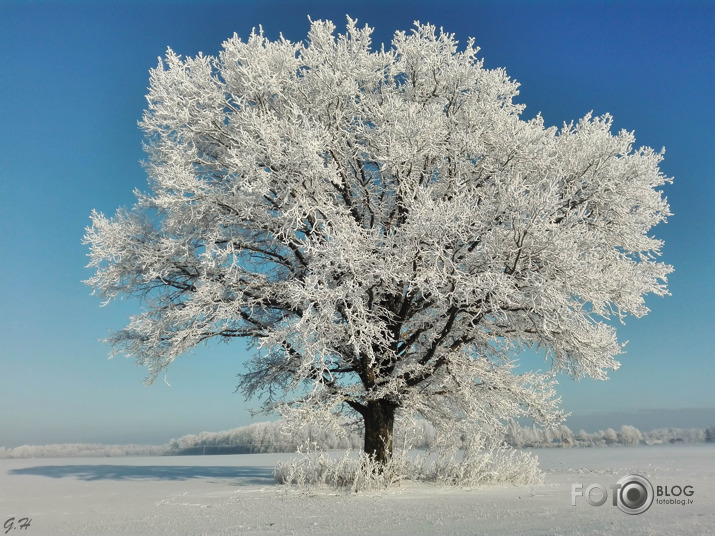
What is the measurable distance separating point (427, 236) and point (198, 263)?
5.15m

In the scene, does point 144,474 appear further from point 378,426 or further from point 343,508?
point 343,508

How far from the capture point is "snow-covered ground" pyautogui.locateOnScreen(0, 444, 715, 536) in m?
5.55

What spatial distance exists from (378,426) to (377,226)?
4341 millimetres

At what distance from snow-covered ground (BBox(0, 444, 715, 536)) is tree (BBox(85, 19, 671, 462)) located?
229 centimetres

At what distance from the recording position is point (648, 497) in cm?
671

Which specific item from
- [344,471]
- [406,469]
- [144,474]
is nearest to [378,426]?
[406,469]

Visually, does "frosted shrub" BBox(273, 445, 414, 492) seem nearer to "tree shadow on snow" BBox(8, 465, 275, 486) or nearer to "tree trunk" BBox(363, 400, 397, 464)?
"tree trunk" BBox(363, 400, 397, 464)

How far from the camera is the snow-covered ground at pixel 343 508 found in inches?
219

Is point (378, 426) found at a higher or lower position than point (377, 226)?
lower

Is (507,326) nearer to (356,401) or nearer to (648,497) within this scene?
(356,401)

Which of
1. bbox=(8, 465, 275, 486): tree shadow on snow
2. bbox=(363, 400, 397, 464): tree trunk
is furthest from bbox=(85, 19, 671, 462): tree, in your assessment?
bbox=(8, 465, 275, 486): tree shadow on snow

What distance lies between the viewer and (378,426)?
39.6 feet

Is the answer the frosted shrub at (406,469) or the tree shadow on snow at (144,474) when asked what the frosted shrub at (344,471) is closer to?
the frosted shrub at (406,469)

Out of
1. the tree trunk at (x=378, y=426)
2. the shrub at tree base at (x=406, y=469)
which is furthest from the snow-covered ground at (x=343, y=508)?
the tree trunk at (x=378, y=426)
